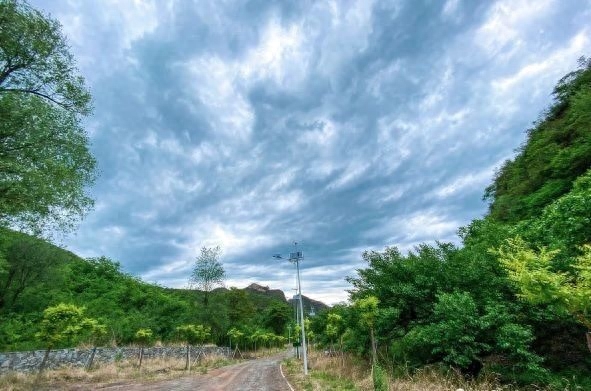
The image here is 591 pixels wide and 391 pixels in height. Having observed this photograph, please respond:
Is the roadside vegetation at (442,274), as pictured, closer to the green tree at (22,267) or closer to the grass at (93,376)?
the grass at (93,376)

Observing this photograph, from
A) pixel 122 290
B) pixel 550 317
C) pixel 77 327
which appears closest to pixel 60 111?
pixel 77 327

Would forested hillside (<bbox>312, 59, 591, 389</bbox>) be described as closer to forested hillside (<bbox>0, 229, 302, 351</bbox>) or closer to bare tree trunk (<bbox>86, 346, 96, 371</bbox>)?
bare tree trunk (<bbox>86, 346, 96, 371</bbox>)

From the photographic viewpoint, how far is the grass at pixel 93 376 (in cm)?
1880

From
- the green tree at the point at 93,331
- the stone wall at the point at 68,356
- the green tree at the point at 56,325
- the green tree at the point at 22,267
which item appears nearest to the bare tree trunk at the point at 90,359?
the green tree at the point at 93,331

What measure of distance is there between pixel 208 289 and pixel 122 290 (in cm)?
1136

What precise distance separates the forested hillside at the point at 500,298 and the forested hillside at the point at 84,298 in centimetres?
2182

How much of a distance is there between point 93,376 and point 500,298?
24.7 metres

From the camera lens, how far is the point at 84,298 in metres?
41.7

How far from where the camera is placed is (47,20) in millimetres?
14398

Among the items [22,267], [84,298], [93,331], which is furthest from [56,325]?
[84,298]

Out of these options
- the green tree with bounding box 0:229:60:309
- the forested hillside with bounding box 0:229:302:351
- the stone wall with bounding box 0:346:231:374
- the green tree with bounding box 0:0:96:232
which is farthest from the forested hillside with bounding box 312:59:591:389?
the green tree with bounding box 0:229:60:309

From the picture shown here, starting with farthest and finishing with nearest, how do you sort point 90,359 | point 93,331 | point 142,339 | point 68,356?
point 142,339 < point 90,359 < point 68,356 < point 93,331

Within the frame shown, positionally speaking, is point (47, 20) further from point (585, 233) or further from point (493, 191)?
point (493, 191)

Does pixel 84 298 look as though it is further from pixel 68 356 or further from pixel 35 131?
pixel 35 131
